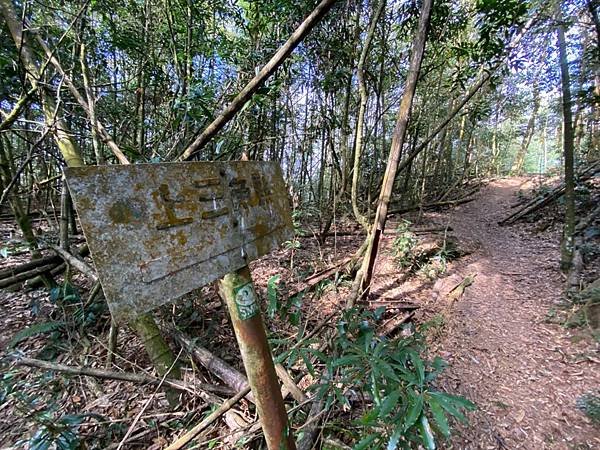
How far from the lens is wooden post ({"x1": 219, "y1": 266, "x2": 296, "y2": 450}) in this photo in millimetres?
1126

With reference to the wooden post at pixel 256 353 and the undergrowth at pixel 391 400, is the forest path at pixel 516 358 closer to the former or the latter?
the undergrowth at pixel 391 400

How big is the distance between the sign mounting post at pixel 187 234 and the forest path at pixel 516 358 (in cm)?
184

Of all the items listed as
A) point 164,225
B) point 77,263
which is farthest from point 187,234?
point 77,263

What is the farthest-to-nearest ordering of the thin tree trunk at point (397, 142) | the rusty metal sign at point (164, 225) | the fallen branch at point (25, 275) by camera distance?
the thin tree trunk at point (397, 142)
the fallen branch at point (25, 275)
the rusty metal sign at point (164, 225)

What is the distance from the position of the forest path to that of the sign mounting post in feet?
6.04

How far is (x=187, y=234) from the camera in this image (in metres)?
0.95

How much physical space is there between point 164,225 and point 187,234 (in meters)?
0.08

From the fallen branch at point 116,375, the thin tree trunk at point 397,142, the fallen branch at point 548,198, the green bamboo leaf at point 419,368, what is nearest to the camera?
the green bamboo leaf at point 419,368

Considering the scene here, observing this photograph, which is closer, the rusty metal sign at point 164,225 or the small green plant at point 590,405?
the rusty metal sign at point 164,225

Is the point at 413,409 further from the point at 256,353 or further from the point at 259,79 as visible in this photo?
the point at 259,79

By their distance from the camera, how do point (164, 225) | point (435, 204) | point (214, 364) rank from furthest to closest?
point (435, 204), point (214, 364), point (164, 225)

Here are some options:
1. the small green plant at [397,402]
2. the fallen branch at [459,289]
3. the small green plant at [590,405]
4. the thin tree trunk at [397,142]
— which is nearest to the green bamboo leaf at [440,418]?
the small green plant at [397,402]

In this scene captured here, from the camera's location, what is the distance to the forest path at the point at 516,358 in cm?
203

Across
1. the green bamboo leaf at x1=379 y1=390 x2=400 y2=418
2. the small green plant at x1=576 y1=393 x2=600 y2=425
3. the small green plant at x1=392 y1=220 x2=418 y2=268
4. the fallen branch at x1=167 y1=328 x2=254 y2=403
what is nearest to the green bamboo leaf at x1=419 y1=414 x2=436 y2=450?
the green bamboo leaf at x1=379 y1=390 x2=400 y2=418
